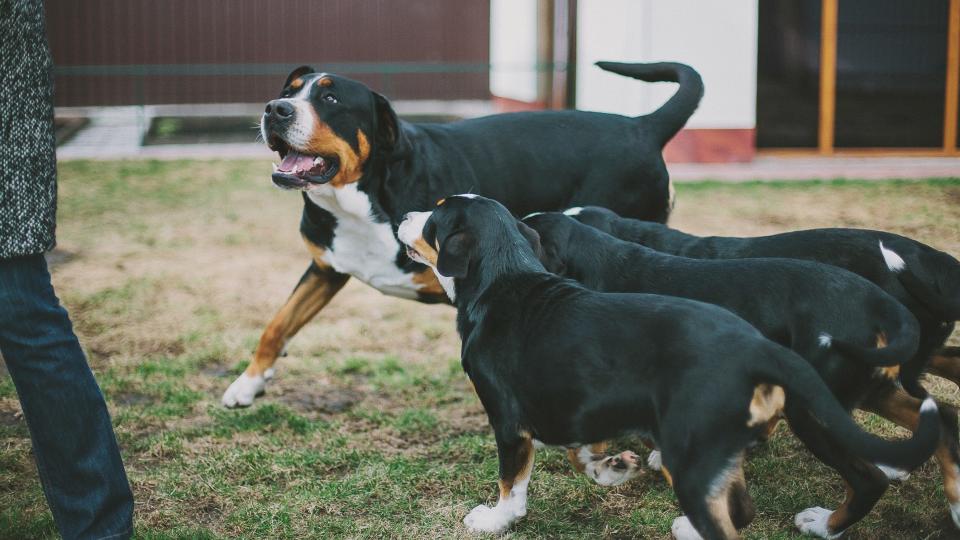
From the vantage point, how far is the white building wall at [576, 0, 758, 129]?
Result: 11102 mm

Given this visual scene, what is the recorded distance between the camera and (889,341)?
313cm

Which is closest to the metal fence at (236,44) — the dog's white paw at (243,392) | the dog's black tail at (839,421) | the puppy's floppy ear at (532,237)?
the dog's white paw at (243,392)

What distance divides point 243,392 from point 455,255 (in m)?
1.64

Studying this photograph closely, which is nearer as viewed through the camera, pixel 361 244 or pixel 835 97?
pixel 361 244

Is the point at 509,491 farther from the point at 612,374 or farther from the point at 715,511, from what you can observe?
the point at 715,511

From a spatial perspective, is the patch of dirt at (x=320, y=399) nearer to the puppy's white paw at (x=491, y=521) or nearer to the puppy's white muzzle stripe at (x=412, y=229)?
the puppy's white muzzle stripe at (x=412, y=229)

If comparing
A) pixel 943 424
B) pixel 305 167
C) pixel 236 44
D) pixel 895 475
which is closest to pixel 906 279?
pixel 943 424

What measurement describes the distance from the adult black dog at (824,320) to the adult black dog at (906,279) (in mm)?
96

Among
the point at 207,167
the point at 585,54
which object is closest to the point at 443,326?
the point at 207,167

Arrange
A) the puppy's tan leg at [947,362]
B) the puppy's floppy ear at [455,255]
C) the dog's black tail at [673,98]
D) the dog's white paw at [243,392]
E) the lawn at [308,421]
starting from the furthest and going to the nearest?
the dog's black tail at [673,98]
the dog's white paw at [243,392]
the puppy's tan leg at [947,362]
the lawn at [308,421]
the puppy's floppy ear at [455,255]

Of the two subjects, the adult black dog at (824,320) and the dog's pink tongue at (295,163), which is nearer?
the adult black dog at (824,320)

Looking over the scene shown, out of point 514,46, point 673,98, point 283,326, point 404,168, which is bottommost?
point 283,326

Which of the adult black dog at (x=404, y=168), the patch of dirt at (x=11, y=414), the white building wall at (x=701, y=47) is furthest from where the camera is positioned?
the white building wall at (x=701, y=47)

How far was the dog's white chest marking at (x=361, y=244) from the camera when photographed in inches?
171
